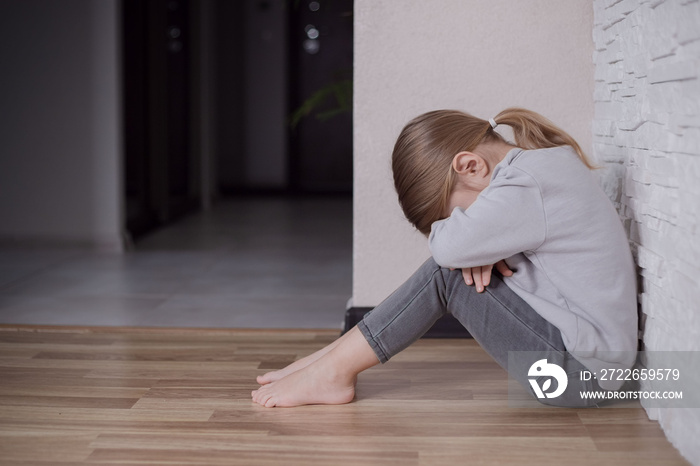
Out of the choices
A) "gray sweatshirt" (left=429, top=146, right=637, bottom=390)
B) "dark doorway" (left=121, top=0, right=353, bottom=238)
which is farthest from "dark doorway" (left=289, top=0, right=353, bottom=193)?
"gray sweatshirt" (left=429, top=146, right=637, bottom=390)

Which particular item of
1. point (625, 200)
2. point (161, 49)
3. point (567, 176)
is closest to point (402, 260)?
point (625, 200)

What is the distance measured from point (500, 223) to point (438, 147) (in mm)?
215

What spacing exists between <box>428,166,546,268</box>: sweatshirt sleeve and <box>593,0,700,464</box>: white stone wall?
0.22m

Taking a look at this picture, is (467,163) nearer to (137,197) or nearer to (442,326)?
(442,326)

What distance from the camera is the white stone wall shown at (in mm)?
1271

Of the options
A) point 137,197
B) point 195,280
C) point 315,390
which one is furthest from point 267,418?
point 137,197

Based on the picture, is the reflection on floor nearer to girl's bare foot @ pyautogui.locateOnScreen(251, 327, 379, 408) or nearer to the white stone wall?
girl's bare foot @ pyautogui.locateOnScreen(251, 327, 379, 408)

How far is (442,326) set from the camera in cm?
219

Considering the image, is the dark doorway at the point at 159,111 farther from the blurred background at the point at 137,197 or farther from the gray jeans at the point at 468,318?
the gray jeans at the point at 468,318

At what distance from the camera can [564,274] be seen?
57.4 inches

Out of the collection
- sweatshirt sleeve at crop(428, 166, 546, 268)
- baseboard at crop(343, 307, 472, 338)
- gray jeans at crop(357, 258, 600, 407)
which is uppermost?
sweatshirt sleeve at crop(428, 166, 546, 268)

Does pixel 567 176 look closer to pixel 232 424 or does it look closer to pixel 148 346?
pixel 232 424

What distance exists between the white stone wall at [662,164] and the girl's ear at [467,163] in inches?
12.2

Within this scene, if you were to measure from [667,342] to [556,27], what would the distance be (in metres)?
0.96
